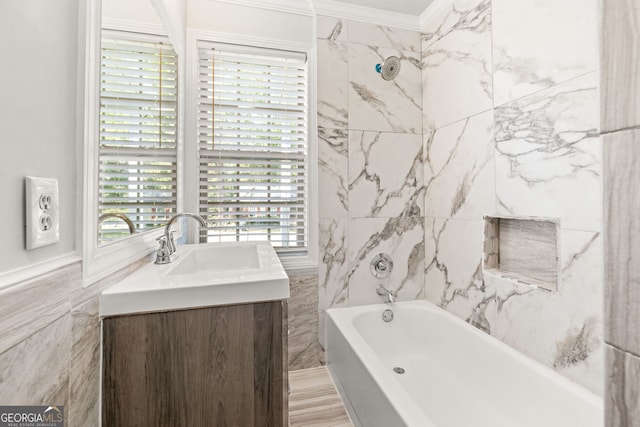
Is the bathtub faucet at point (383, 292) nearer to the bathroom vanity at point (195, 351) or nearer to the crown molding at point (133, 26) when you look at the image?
the bathroom vanity at point (195, 351)

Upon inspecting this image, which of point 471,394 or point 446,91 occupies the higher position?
point 446,91

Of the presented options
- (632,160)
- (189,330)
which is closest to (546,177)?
(632,160)

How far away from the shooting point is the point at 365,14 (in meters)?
2.10

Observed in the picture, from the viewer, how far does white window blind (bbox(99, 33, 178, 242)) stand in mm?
864

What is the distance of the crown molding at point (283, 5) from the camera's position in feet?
6.33

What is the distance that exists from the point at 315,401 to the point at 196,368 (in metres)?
1.16

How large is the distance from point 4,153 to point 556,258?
6.14 ft

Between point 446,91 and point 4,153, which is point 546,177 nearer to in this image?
point 446,91

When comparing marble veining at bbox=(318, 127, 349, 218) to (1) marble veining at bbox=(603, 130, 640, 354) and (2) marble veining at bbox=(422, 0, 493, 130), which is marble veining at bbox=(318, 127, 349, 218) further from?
(1) marble veining at bbox=(603, 130, 640, 354)

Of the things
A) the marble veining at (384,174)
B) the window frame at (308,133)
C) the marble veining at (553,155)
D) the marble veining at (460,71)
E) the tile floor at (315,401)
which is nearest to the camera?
the marble veining at (553,155)

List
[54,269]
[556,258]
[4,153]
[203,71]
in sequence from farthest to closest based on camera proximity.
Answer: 1. [203,71]
2. [556,258]
3. [54,269]
4. [4,153]

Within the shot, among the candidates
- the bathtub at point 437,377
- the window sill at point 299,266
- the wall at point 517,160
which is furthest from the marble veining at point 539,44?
the window sill at point 299,266

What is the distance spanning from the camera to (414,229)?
7.30 ft

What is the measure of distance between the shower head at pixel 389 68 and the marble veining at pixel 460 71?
11.4 inches
